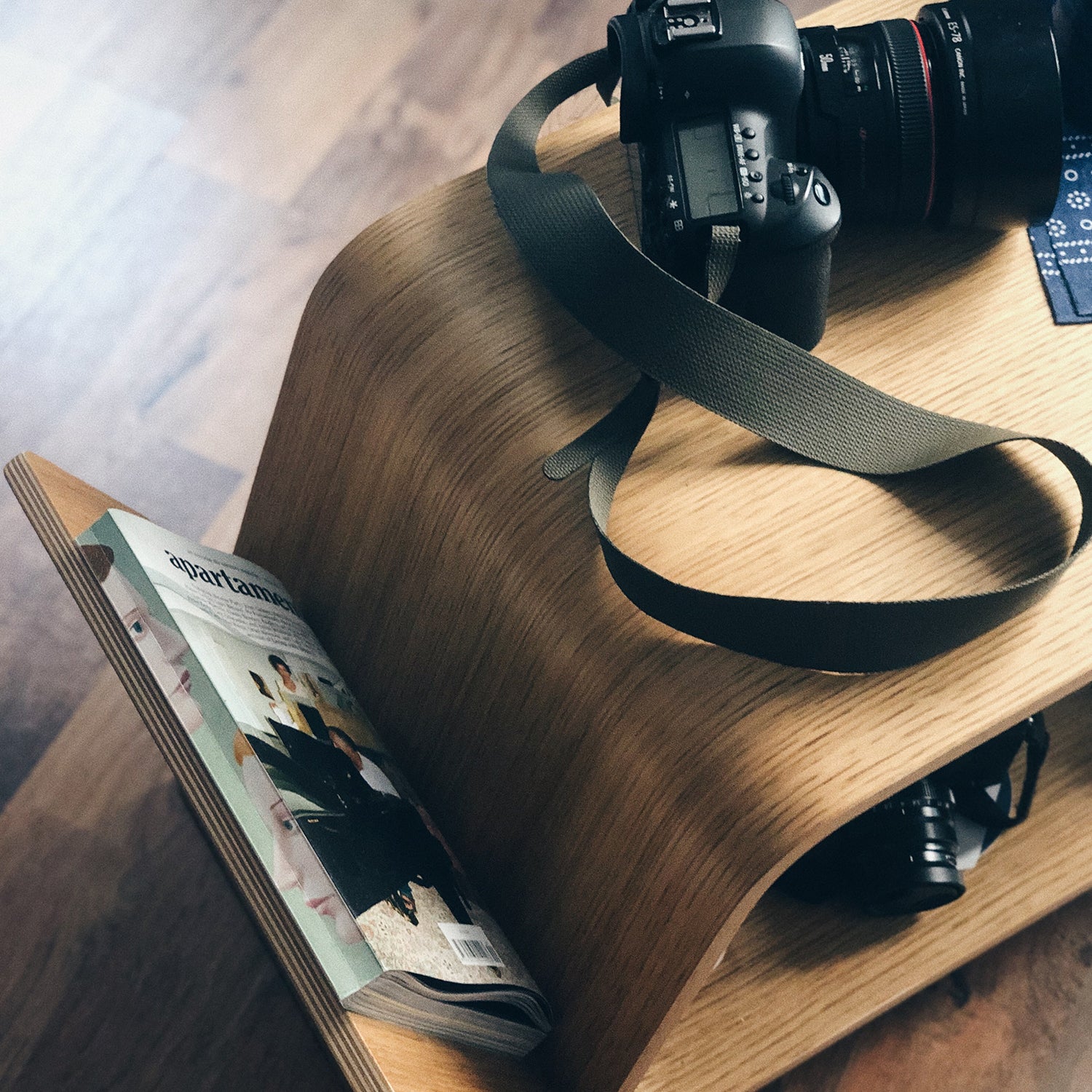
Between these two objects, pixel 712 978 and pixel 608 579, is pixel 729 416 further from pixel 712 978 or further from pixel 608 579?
pixel 712 978

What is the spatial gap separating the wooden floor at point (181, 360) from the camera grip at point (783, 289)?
1.63 feet

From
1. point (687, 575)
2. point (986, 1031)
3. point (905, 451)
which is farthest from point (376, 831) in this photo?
point (986, 1031)

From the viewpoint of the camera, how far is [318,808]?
0.46m

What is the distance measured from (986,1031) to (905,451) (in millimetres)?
468

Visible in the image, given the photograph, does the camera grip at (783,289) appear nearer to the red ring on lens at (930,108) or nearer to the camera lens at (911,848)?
the red ring on lens at (930,108)

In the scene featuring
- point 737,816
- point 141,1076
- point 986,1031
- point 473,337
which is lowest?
point 986,1031

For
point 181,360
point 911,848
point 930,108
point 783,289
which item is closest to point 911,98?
point 930,108

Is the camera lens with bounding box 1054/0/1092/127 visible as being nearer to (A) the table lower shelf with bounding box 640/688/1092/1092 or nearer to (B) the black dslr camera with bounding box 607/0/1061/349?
(B) the black dslr camera with bounding box 607/0/1061/349

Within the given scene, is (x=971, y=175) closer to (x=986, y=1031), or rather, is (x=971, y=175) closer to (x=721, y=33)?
(x=721, y=33)

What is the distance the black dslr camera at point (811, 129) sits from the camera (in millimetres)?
485

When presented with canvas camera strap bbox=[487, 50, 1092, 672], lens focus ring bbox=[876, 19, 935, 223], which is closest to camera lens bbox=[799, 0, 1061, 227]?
lens focus ring bbox=[876, 19, 935, 223]

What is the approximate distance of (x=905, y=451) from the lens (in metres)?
0.50

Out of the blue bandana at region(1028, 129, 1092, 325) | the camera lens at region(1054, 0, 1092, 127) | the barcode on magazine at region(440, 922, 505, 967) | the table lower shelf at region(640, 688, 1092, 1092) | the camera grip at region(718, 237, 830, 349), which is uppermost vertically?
the camera lens at region(1054, 0, 1092, 127)

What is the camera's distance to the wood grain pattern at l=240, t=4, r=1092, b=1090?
46cm
